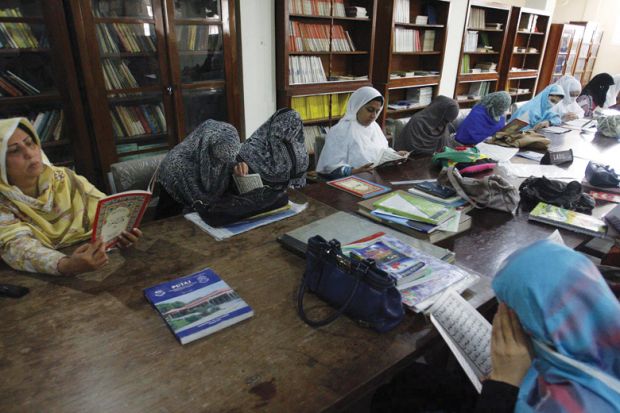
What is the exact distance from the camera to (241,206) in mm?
1490

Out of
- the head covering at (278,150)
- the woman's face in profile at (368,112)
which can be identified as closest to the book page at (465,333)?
the head covering at (278,150)

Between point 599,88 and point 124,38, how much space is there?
20.6ft

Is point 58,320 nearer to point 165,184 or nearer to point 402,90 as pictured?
point 165,184

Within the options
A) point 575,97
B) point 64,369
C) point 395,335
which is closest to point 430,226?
point 395,335

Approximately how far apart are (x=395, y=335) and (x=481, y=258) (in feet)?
1.76

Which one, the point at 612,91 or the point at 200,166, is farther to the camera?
the point at 612,91

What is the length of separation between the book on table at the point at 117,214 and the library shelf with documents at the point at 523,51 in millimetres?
6290

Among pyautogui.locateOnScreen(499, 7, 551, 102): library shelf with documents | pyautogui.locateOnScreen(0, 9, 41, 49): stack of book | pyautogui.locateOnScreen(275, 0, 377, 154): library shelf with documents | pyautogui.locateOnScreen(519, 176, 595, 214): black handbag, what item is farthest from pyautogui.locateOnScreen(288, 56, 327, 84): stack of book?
pyautogui.locateOnScreen(499, 7, 551, 102): library shelf with documents

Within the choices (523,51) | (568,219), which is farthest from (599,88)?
(568,219)

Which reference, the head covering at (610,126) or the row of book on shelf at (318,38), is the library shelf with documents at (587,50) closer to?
the head covering at (610,126)

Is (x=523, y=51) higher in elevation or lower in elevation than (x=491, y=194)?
higher

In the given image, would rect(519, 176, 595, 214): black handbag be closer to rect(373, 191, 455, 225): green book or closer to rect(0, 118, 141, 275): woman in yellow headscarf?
rect(373, 191, 455, 225): green book

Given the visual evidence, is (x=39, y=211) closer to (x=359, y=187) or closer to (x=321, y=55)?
(x=359, y=187)

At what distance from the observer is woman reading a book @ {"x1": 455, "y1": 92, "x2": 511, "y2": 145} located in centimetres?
345
